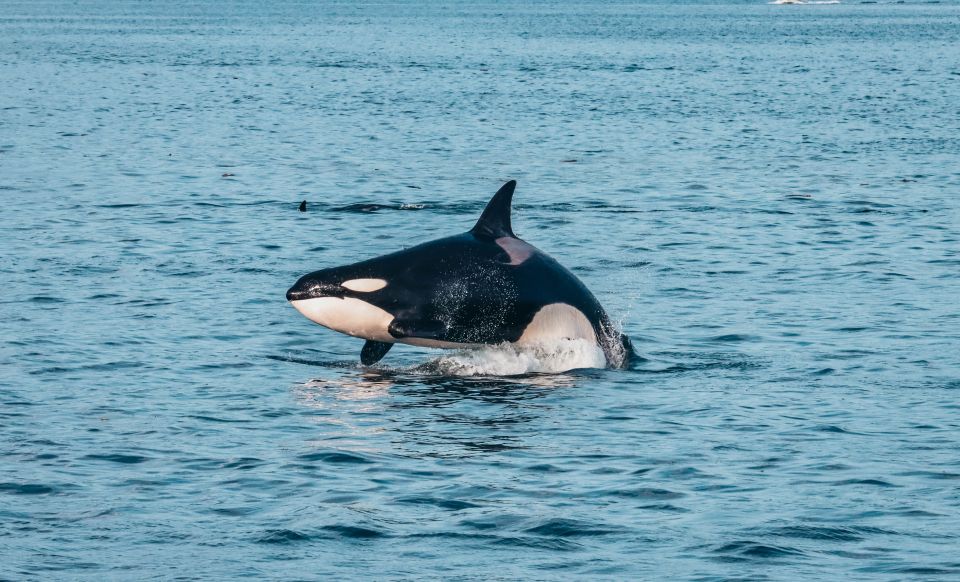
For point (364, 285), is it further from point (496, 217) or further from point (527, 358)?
point (527, 358)

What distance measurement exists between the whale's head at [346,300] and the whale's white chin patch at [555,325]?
156 centimetres

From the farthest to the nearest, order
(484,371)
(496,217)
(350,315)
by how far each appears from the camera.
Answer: (484,371), (496,217), (350,315)

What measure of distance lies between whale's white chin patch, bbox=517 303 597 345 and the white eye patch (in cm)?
167

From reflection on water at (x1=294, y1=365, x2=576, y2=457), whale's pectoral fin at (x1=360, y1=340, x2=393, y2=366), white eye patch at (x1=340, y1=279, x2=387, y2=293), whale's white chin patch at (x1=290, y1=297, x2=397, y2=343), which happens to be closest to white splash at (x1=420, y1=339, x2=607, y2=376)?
reflection on water at (x1=294, y1=365, x2=576, y2=457)

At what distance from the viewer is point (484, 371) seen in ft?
56.0

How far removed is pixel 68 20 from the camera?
179 meters

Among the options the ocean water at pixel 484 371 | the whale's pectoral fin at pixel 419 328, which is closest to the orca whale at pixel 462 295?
the whale's pectoral fin at pixel 419 328

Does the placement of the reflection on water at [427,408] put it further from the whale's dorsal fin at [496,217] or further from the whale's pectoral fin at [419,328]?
the whale's dorsal fin at [496,217]

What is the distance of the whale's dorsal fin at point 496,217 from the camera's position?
55.3ft

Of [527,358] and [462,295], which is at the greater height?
[462,295]

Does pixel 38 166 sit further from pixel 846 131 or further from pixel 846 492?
pixel 846 492

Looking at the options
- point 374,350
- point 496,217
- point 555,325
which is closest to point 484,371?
point 555,325

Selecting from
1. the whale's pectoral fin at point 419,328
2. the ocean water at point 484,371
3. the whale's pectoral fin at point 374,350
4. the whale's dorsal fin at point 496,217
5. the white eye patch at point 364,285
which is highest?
→ the whale's dorsal fin at point 496,217

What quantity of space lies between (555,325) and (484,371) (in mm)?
1003
